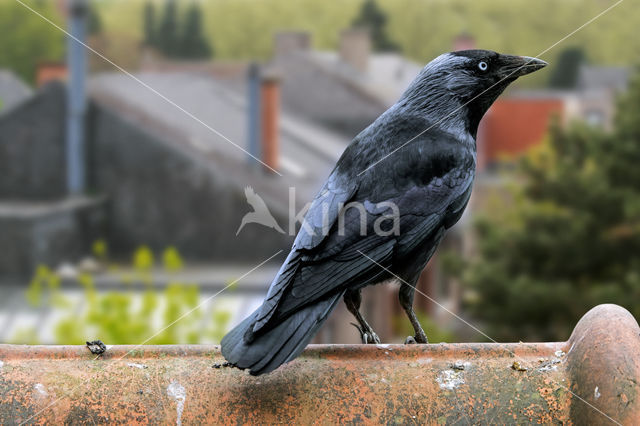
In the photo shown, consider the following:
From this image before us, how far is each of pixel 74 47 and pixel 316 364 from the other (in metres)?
16.2

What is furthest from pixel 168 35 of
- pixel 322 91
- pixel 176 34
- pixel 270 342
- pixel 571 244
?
pixel 270 342

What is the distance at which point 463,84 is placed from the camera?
343 cm

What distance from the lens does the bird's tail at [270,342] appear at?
8.50 ft

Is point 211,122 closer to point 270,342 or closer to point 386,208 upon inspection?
point 386,208

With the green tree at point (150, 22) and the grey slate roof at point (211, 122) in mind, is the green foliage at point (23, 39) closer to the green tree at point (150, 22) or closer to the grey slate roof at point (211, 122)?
the grey slate roof at point (211, 122)

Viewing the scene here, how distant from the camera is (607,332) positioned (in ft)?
8.96

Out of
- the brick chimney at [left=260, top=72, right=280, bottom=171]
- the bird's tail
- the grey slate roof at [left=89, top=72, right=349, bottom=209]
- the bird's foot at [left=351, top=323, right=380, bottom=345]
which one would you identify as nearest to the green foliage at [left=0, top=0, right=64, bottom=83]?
the grey slate roof at [left=89, top=72, right=349, bottom=209]

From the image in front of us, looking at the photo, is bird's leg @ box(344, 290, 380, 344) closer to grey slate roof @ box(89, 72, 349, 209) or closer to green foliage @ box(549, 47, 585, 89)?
grey slate roof @ box(89, 72, 349, 209)

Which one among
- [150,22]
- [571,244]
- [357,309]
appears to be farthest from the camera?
[150,22]

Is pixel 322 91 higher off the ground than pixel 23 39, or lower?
lower

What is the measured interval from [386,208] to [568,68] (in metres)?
59.5

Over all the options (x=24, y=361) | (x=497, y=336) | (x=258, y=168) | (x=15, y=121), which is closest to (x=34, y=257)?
(x=15, y=121)

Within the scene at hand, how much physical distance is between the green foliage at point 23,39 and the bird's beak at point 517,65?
1895cm

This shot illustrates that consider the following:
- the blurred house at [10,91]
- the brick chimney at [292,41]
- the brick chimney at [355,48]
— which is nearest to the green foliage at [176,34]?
the brick chimney at [292,41]
